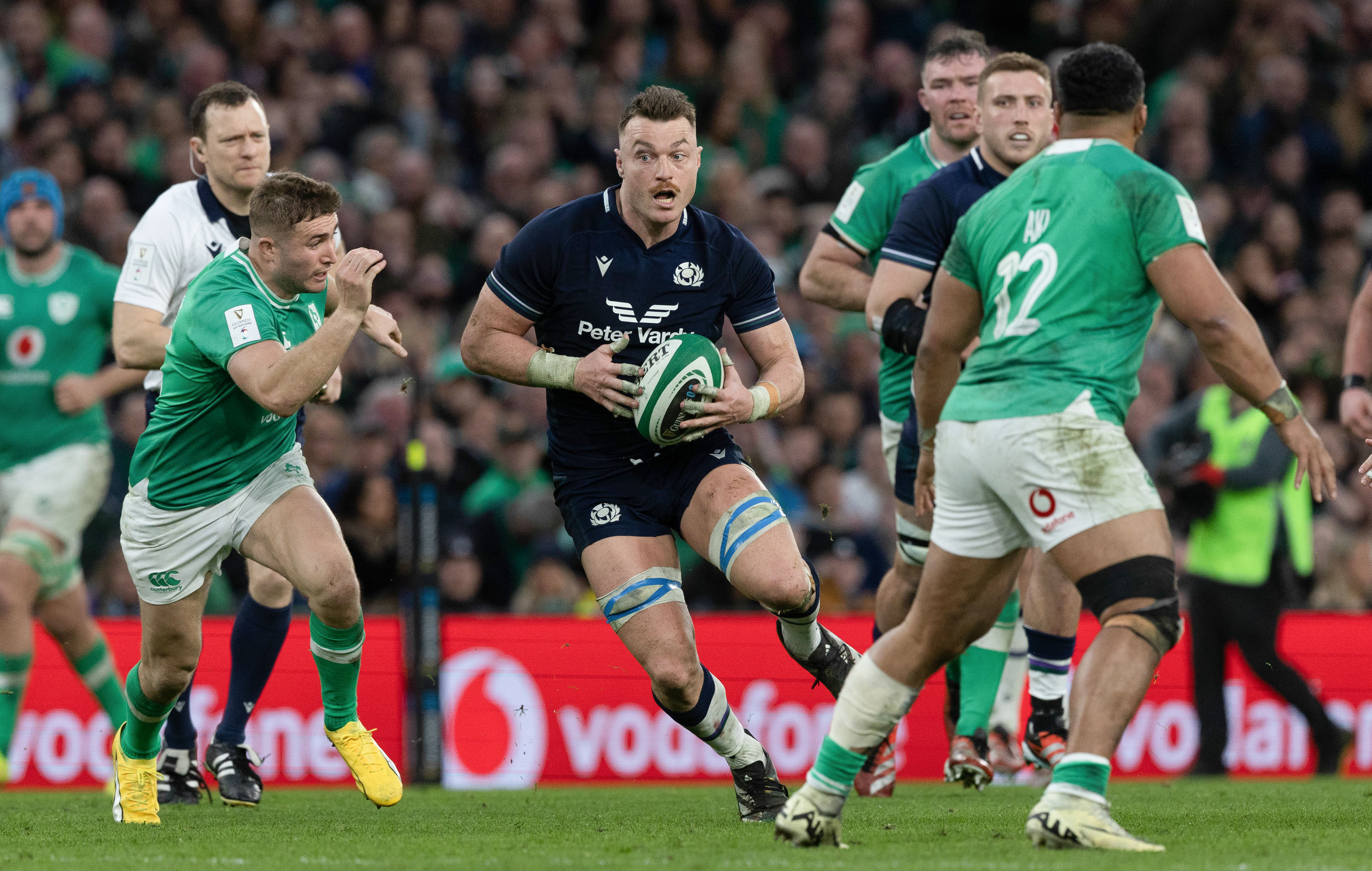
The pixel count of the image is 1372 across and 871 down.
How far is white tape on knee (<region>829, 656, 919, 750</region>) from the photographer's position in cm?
527

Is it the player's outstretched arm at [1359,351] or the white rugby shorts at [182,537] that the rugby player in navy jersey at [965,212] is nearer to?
the player's outstretched arm at [1359,351]

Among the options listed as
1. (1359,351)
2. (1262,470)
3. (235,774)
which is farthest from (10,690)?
(1262,470)

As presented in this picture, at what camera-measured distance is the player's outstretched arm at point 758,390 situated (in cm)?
629

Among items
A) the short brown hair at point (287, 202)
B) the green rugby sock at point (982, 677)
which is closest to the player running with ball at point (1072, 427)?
the short brown hair at point (287, 202)

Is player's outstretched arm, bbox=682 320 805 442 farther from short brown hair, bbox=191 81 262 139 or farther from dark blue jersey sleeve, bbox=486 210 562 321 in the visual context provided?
short brown hair, bbox=191 81 262 139

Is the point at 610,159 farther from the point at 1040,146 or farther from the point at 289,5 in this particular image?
the point at 1040,146

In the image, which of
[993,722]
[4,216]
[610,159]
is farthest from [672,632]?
[610,159]

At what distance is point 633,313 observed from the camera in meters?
6.65

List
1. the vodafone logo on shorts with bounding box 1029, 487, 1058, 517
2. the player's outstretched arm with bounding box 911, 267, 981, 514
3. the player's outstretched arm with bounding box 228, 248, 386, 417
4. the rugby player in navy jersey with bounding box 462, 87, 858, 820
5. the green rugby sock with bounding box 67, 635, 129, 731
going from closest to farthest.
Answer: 1. the vodafone logo on shorts with bounding box 1029, 487, 1058, 517
2. the player's outstretched arm with bounding box 911, 267, 981, 514
3. the player's outstretched arm with bounding box 228, 248, 386, 417
4. the rugby player in navy jersey with bounding box 462, 87, 858, 820
5. the green rugby sock with bounding box 67, 635, 129, 731

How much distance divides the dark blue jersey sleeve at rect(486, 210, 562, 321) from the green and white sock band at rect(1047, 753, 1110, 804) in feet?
9.13

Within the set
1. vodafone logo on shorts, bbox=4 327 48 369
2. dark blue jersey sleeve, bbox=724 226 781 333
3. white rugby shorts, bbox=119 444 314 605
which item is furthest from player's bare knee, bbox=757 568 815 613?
vodafone logo on shorts, bbox=4 327 48 369

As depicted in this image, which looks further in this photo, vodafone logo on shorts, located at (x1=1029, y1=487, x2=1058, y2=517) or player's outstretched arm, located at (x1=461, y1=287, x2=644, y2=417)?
player's outstretched arm, located at (x1=461, y1=287, x2=644, y2=417)

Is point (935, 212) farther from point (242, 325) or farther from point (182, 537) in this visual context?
point (182, 537)

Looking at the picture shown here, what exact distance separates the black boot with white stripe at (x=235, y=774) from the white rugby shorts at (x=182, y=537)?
1365mm
